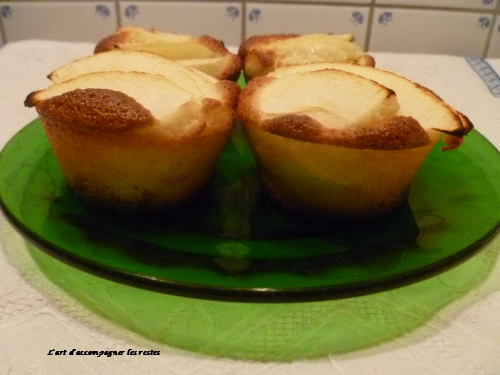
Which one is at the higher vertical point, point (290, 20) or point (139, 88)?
point (139, 88)

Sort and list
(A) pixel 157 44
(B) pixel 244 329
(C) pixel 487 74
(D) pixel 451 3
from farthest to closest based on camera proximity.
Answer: (D) pixel 451 3
(C) pixel 487 74
(A) pixel 157 44
(B) pixel 244 329

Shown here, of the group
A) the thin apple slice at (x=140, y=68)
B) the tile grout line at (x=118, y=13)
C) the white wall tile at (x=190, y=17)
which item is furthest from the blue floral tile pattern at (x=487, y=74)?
the tile grout line at (x=118, y=13)

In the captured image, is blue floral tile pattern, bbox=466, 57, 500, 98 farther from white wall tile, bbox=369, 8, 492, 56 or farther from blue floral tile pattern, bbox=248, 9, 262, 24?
blue floral tile pattern, bbox=248, 9, 262, 24

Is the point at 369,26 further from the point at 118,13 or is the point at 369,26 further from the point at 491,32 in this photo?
the point at 118,13

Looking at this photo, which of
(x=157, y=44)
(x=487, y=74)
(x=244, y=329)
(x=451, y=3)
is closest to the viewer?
(x=244, y=329)

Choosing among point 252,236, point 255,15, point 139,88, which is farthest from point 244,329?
point 255,15

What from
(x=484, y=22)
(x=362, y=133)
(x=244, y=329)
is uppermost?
(x=362, y=133)

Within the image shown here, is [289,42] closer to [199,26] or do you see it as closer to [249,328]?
[249,328]
